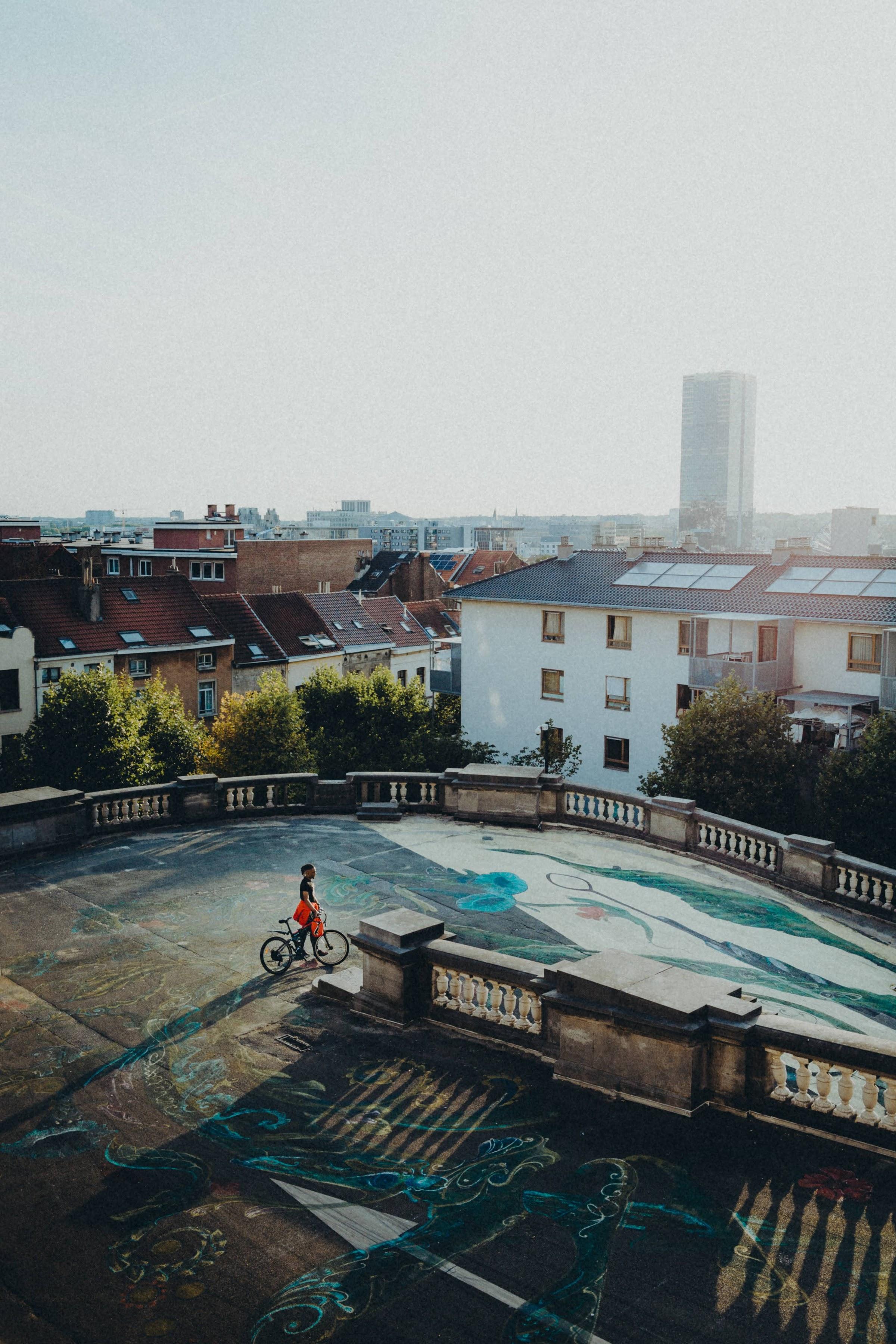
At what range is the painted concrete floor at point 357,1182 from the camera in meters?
7.48

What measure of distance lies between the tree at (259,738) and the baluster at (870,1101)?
110 feet

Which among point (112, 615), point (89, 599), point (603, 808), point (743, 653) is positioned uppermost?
point (89, 599)

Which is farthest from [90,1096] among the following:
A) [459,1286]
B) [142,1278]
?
[459,1286]

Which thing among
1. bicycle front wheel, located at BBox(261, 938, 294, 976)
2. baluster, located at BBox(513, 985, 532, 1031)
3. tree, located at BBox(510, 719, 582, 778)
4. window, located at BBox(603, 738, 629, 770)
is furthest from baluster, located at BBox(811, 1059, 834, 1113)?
window, located at BBox(603, 738, 629, 770)

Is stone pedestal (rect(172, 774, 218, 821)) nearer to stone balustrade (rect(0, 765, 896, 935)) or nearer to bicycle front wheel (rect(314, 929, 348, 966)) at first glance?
stone balustrade (rect(0, 765, 896, 935))

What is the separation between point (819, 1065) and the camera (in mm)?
10016

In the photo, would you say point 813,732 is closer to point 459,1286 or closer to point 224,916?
point 224,916

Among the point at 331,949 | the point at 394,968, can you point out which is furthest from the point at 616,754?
the point at 394,968

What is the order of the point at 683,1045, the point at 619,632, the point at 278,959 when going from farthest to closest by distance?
the point at 619,632
the point at 278,959
the point at 683,1045

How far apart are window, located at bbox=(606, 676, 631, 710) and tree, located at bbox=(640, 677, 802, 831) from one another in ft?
50.9

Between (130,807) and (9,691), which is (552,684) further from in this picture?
(130,807)

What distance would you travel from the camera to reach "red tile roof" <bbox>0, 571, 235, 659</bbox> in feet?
176

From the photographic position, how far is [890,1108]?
30.6ft

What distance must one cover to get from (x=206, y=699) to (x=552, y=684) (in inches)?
867
